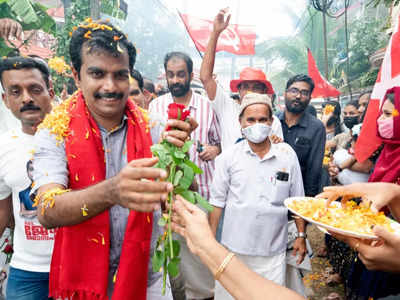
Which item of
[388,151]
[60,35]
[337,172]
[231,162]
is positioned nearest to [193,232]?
[231,162]

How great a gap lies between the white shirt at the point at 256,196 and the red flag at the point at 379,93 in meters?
1.30

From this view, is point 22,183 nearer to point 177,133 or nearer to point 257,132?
point 177,133

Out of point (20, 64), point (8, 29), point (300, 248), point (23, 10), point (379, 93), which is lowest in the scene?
point (300, 248)

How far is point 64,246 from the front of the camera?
166 centimetres

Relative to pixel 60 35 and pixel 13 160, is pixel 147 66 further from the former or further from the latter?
pixel 13 160

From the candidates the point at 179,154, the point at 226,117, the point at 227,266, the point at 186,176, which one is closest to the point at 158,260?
the point at 227,266

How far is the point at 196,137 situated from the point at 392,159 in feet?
7.38

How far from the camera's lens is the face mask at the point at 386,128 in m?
2.62

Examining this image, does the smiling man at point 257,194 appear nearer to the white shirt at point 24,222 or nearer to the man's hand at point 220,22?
the man's hand at point 220,22

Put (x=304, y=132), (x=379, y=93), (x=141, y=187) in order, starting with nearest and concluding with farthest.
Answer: (x=141, y=187)
(x=379, y=93)
(x=304, y=132)

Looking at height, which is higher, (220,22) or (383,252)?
(220,22)

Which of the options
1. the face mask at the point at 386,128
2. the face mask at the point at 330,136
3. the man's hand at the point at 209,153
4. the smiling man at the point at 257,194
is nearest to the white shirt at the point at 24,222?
the smiling man at the point at 257,194

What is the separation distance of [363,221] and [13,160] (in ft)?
8.81

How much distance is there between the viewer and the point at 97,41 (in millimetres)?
1688
